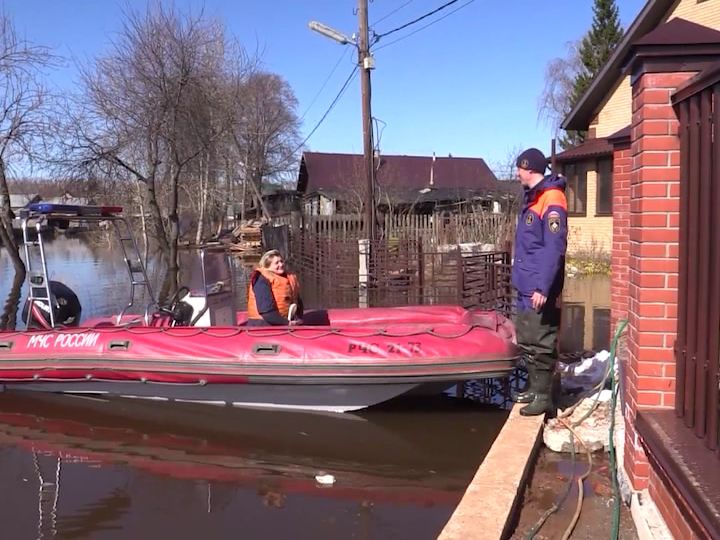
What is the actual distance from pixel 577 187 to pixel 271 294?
52.1 feet

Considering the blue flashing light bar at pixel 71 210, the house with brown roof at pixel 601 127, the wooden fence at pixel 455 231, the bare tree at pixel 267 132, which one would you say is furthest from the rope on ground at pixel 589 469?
the bare tree at pixel 267 132

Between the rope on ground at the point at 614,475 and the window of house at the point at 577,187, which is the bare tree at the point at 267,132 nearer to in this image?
the window of house at the point at 577,187

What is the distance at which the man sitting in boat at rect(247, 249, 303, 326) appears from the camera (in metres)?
7.03

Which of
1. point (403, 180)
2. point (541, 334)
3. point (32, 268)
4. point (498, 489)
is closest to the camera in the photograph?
point (498, 489)

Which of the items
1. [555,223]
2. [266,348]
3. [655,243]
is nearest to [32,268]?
[266,348]

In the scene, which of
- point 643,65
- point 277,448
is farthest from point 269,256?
point 643,65

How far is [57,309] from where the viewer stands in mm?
7941

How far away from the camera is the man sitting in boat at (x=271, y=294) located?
23.1 ft

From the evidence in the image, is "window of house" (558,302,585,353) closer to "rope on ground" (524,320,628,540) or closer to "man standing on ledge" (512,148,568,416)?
"rope on ground" (524,320,628,540)

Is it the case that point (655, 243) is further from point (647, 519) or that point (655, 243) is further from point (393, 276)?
point (393, 276)

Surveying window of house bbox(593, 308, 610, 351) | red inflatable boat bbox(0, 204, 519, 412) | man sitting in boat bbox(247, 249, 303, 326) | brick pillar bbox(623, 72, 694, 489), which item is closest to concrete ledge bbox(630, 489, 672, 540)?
brick pillar bbox(623, 72, 694, 489)

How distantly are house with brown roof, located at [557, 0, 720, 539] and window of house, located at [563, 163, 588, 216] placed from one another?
17774 millimetres

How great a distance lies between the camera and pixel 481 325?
6.54 metres

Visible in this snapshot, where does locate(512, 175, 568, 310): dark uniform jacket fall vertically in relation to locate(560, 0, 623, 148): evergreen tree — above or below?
below
